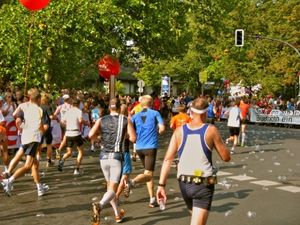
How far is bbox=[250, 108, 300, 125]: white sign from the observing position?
33.9 m

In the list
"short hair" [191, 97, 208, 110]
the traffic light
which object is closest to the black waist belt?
"short hair" [191, 97, 208, 110]

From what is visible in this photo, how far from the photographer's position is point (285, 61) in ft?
143

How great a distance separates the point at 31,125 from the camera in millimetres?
9141

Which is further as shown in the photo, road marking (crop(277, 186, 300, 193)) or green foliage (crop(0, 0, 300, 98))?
green foliage (crop(0, 0, 300, 98))

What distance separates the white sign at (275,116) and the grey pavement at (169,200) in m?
20.6

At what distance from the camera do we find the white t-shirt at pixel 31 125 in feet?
29.9

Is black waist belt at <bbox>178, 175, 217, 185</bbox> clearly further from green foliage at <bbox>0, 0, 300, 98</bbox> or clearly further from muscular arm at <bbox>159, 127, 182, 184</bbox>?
green foliage at <bbox>0, 0, 300, 98</bbox>

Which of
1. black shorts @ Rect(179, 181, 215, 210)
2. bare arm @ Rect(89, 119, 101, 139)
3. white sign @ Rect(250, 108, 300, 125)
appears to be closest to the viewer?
black shorts @ Rect(179, 181, 215, 210)

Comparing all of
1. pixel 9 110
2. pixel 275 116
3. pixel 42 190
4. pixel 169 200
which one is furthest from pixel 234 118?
pixel 275 116

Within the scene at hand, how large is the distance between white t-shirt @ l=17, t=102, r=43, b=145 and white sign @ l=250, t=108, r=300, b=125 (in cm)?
2693

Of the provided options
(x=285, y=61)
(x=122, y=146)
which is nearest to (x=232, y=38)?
(x=285, y=61)

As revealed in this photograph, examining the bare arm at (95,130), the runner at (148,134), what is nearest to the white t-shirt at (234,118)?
the runner at (148,134)

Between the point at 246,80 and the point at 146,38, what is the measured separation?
2995 cm

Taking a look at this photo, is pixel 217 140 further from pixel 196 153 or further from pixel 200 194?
pixel 200 194
